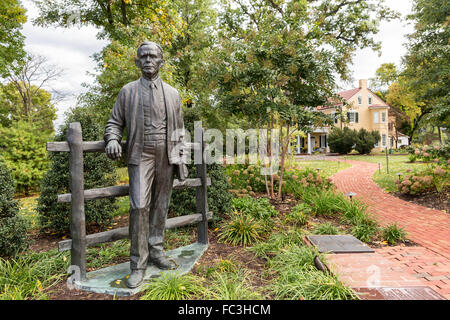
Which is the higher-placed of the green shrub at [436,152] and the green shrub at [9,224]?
the green shrub at [436,152]

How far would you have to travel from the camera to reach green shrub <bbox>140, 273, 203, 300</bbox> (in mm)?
2594

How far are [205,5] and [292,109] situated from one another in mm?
12793

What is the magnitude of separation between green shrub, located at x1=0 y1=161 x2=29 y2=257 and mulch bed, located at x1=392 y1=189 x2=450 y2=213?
26.2 ft

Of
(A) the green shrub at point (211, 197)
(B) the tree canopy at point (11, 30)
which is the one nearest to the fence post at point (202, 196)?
(A) the green shrub at point (211, 197)

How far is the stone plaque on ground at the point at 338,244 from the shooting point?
3.67 metres

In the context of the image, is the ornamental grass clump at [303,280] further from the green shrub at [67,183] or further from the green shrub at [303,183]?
the green shrub at [303,183]

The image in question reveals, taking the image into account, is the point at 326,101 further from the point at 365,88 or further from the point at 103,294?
the point at 365,88

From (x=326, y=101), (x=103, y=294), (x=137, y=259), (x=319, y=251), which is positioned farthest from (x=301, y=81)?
(x=103, y=294)

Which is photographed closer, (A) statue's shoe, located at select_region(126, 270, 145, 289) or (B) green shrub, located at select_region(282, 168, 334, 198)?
(A) statue's shoe, located at select_region(126, 270, 145, 289)

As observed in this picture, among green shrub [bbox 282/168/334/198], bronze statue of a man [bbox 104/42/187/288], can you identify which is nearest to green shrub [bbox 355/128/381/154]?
green shrub [bbox 282/168/334/198]

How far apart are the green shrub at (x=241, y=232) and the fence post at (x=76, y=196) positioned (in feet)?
6.84

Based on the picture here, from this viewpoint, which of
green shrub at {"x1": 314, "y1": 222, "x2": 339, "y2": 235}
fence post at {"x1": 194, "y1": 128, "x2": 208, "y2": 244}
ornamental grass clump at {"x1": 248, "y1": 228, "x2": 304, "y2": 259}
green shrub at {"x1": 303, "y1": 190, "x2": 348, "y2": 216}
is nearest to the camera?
ornamental grass clump at {"x1": 248, "y1": 228, "x2": 304, "y2": 259}

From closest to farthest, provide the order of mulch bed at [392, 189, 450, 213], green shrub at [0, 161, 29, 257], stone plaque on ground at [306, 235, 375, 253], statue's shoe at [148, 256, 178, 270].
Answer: statue's shoe at [148, 256, 178, 270] < green shrub at [0, 161, 29, 257] < stone plaque on ground at [306, 235, 375, 253] < mulch bed at [392, 189, 450, 213]

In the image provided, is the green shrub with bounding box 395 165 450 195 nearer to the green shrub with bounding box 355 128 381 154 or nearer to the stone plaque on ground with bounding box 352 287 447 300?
the stone plaque on ground with bounding box 352 287 447 300
